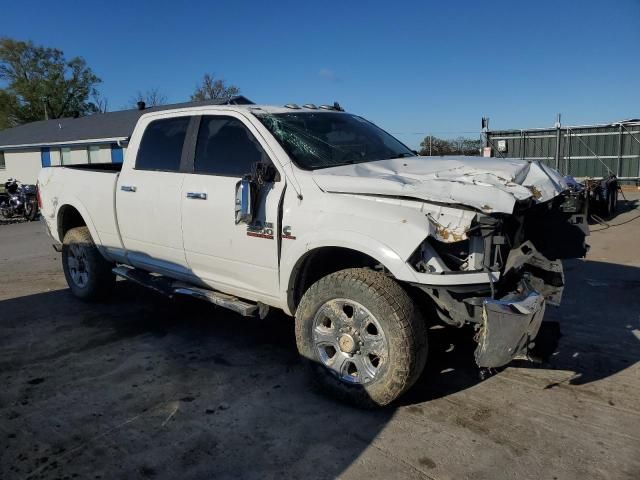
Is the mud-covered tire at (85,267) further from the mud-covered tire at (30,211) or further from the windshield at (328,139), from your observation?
the mud-covered tire at (30,211)

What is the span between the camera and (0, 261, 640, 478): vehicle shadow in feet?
10.2

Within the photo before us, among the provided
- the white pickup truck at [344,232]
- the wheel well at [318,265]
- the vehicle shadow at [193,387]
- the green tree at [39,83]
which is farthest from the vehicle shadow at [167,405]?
the green tree at [39,83]

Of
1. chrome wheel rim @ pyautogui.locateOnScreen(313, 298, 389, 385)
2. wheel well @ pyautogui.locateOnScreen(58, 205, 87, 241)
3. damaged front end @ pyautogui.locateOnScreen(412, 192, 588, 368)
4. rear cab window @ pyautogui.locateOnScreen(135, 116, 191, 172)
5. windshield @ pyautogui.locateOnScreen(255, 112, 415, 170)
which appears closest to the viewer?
damaged front end @ pyautogui.locateOnScreen(412, 192, 588, 368)

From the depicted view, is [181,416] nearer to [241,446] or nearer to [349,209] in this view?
[241,446]

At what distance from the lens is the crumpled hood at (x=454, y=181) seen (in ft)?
10.6

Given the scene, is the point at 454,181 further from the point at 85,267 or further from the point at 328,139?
the point at 85,267

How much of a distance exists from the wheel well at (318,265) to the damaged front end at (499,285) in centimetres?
67

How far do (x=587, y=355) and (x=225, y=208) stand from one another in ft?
10.5

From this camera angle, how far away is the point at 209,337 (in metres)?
5.16

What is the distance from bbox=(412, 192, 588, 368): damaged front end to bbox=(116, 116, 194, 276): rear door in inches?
96.5

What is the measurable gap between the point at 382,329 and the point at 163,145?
2.94 m

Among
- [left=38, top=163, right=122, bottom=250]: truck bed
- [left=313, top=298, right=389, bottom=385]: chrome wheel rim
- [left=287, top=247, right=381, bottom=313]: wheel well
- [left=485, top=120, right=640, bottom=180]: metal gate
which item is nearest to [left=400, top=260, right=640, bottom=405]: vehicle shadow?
[left=313, top=298, right=389, bottom=385]: chrome wheel rim

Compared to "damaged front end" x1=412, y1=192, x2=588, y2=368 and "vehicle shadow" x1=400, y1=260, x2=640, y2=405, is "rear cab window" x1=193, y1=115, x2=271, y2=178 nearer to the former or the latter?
"damaged front end" x1=412, y1=192, x2=588, y2=368

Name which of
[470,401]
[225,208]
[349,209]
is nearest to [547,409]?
[470,401]
